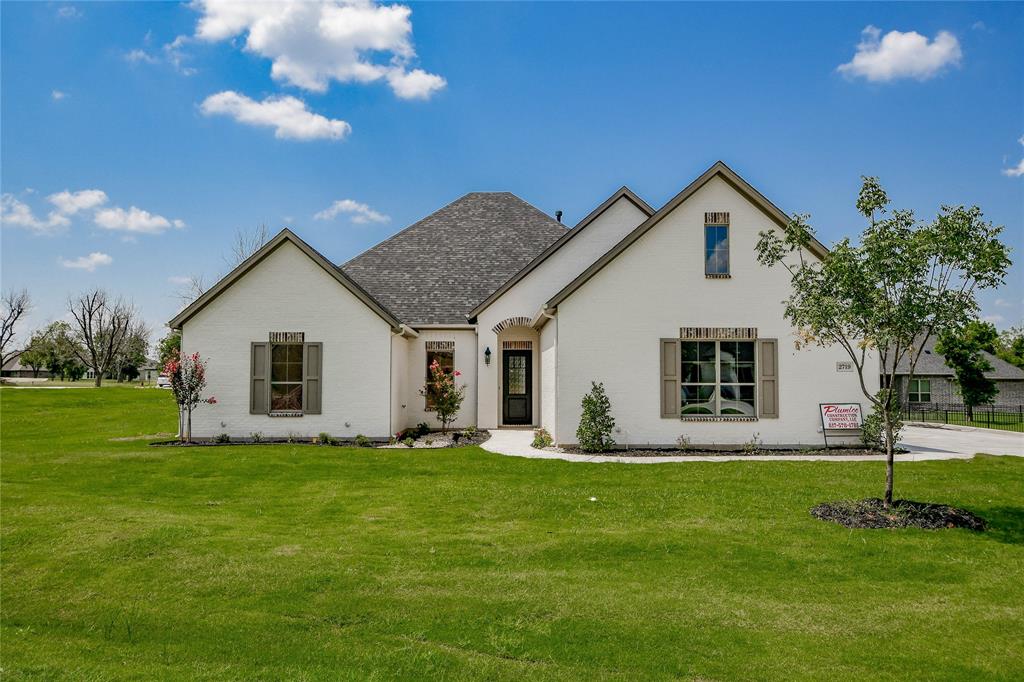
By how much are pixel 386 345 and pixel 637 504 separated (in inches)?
389

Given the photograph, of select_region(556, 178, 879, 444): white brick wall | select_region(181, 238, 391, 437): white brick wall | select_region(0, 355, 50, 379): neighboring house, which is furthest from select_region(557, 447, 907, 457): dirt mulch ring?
select_region(0, 355, 50, 379): neighboring house

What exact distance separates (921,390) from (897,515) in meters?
34.9

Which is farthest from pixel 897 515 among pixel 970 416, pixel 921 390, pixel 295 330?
pixel 921 390

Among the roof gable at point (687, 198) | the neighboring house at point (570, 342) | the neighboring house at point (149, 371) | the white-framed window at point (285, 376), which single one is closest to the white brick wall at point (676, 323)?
the neighboring house at point (570, 342)

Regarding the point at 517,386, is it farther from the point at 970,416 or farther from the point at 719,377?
the point at 970,416

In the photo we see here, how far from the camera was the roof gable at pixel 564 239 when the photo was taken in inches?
816

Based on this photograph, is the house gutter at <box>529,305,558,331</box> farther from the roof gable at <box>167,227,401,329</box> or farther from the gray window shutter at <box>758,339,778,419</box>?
the gray window shutter at <box>758,339,778,419</box>

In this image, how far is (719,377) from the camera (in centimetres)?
1652

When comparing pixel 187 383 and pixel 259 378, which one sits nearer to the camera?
pixel 187 383

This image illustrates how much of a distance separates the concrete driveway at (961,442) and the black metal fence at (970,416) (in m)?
3.57

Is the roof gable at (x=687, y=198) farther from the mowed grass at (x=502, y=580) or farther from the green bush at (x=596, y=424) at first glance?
the mowed grass at (x=502, y=580)

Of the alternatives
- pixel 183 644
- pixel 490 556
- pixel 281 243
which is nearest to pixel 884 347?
pixel 490 556

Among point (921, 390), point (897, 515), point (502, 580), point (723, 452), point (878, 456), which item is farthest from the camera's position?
point (921, 390)

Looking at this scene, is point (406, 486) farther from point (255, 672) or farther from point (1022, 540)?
point (1022, 540)
